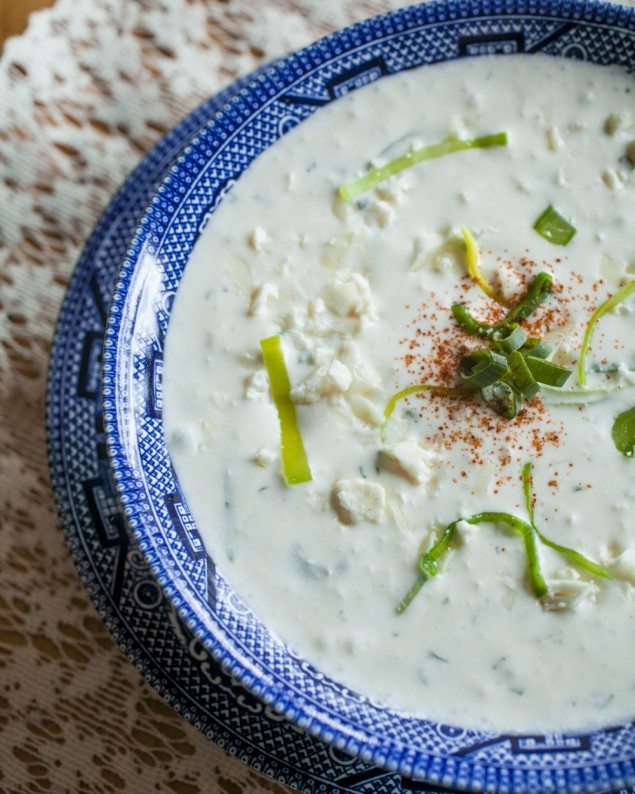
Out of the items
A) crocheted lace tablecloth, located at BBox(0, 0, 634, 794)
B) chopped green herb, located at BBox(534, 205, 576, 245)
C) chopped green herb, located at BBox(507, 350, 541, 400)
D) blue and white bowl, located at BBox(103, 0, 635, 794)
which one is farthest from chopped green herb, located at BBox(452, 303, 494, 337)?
crocheted lace tablecloth, located at BBox(0, 0, 634, 794)

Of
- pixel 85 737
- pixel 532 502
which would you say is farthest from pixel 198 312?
pixel 85 737

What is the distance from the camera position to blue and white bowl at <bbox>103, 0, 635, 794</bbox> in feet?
6.05

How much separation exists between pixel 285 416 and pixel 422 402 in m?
0.29

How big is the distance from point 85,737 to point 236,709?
43 cm

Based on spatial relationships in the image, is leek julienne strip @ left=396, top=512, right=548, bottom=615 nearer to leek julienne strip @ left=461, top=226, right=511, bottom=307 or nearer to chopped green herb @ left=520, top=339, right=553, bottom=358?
chopped green herb @ left=520, top=339, right=553, bottom=358

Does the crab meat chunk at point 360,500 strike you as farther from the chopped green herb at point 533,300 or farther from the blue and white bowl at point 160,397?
the chopped green herb at point 533,300

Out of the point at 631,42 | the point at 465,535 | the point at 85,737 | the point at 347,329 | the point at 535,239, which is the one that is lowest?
the point at 85,737

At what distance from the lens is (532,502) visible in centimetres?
205

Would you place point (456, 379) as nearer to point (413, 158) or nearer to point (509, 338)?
point (509, 338)

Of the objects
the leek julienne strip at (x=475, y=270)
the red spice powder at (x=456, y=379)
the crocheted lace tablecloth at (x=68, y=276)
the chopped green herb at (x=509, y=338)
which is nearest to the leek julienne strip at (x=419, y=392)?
the red spice powder at (x=456, y=379)

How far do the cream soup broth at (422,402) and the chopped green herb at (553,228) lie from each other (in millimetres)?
20

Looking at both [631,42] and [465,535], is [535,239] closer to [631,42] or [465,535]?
[631,42]

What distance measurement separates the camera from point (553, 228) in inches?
88.7

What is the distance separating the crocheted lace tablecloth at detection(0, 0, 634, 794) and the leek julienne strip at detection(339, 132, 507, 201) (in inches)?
27.6
